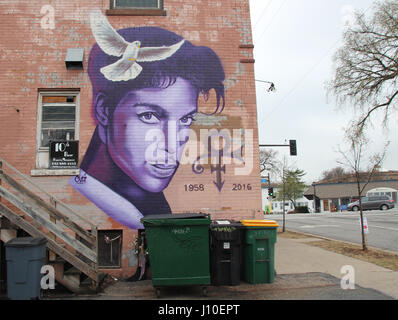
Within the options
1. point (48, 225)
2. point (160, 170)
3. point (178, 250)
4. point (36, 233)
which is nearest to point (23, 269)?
point (36, 233)

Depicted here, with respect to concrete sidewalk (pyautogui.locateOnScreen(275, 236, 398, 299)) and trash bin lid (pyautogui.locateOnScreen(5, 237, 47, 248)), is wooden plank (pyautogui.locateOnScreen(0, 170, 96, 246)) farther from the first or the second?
concrete sidewalk (pyautogui.locateOnScreen(275, 236, 398, 299))

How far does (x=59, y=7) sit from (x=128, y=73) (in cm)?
248

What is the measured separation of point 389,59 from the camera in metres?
13.6

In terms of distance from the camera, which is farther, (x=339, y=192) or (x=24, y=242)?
(x=339, y=192)

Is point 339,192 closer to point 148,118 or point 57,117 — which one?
point 148,118

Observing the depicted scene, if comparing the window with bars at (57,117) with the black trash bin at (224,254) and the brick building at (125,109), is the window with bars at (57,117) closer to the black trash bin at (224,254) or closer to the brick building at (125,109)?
the brick building at (125,109)

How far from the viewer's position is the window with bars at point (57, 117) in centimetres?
795

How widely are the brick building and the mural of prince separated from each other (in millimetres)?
24

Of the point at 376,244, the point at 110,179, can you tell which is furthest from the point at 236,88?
the point at 376,244

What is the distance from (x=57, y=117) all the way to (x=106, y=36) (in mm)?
2343

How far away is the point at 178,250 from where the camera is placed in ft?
19.3

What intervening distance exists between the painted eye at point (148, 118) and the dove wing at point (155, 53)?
4.52 feet

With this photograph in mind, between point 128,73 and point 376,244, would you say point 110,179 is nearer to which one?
point 128,73

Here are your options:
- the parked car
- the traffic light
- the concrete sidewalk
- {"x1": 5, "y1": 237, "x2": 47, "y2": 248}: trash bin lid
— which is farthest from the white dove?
the parked car
